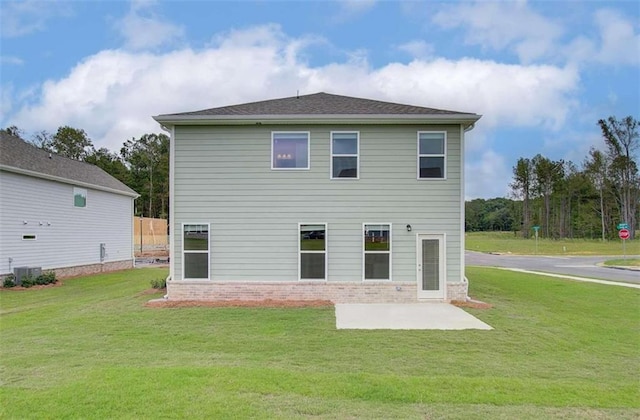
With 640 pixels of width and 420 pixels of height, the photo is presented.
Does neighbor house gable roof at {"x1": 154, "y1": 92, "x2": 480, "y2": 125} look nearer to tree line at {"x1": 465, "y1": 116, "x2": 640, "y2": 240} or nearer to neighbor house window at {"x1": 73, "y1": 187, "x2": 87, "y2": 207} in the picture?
neighbor house window at {"x1": 73, "y1": 187, "x2": 87, "y2": 207}

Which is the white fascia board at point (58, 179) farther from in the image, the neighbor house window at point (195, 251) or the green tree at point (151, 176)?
the green tree at point (151, 176)

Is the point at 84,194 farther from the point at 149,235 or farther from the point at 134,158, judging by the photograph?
the point at 134,158

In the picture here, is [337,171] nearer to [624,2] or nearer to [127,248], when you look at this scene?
[624,2]

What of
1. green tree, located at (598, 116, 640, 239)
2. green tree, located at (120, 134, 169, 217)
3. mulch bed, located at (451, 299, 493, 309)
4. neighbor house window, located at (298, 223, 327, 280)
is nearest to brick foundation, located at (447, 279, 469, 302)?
mulch bed, located at (451, 299, 493, 309)

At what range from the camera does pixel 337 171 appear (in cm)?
1083

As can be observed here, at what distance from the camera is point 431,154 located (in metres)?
10.8

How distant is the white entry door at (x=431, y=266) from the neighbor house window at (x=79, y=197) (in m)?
15.7

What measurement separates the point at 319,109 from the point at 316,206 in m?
2.73

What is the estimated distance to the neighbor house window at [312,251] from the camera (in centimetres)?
1067

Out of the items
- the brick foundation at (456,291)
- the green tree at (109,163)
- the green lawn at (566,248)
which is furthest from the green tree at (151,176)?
the brick foundation at (456,291)

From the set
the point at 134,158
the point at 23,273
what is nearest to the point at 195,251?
the point at 23,273

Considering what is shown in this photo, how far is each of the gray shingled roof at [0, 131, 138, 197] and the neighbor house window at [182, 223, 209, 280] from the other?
845 cm

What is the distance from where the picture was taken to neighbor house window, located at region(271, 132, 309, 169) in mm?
10859

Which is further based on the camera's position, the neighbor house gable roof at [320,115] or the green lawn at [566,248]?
the green lawn at [566,248]
